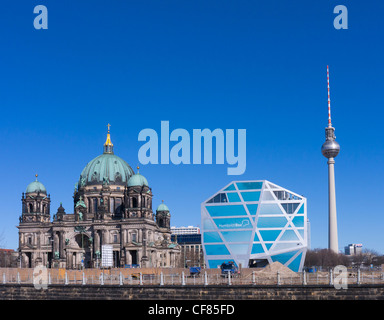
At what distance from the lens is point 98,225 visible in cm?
13812

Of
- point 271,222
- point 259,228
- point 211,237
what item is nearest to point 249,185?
point 271,222

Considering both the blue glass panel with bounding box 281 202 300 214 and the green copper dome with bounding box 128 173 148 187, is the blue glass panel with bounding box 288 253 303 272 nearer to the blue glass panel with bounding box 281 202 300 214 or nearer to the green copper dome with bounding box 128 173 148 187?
the blue glass panel with bounding box 281 202 300 214

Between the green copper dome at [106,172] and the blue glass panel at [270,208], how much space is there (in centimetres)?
5115

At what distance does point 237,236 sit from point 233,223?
8.01 ft

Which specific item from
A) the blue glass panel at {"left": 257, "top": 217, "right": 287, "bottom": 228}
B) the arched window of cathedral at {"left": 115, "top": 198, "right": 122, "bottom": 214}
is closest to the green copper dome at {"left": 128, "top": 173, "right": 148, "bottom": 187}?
the arched window of cathedral at {"left": 115, "top": 198, "right": 122, "bottom": 214}

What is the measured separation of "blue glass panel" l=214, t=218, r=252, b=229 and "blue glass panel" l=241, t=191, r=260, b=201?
380 centimetres

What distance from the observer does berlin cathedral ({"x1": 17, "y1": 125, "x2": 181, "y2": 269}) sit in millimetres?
135750

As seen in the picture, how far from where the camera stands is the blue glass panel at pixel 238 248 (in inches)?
4240

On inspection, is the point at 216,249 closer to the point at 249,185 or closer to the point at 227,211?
the point at 227,211

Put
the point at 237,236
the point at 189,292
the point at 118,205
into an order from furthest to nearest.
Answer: the point at 118,205 < the point at 237,236 < the point at 189,292

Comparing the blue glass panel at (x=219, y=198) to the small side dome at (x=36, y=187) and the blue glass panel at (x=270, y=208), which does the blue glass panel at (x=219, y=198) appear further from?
the small side dome at (x=36, y=187)
